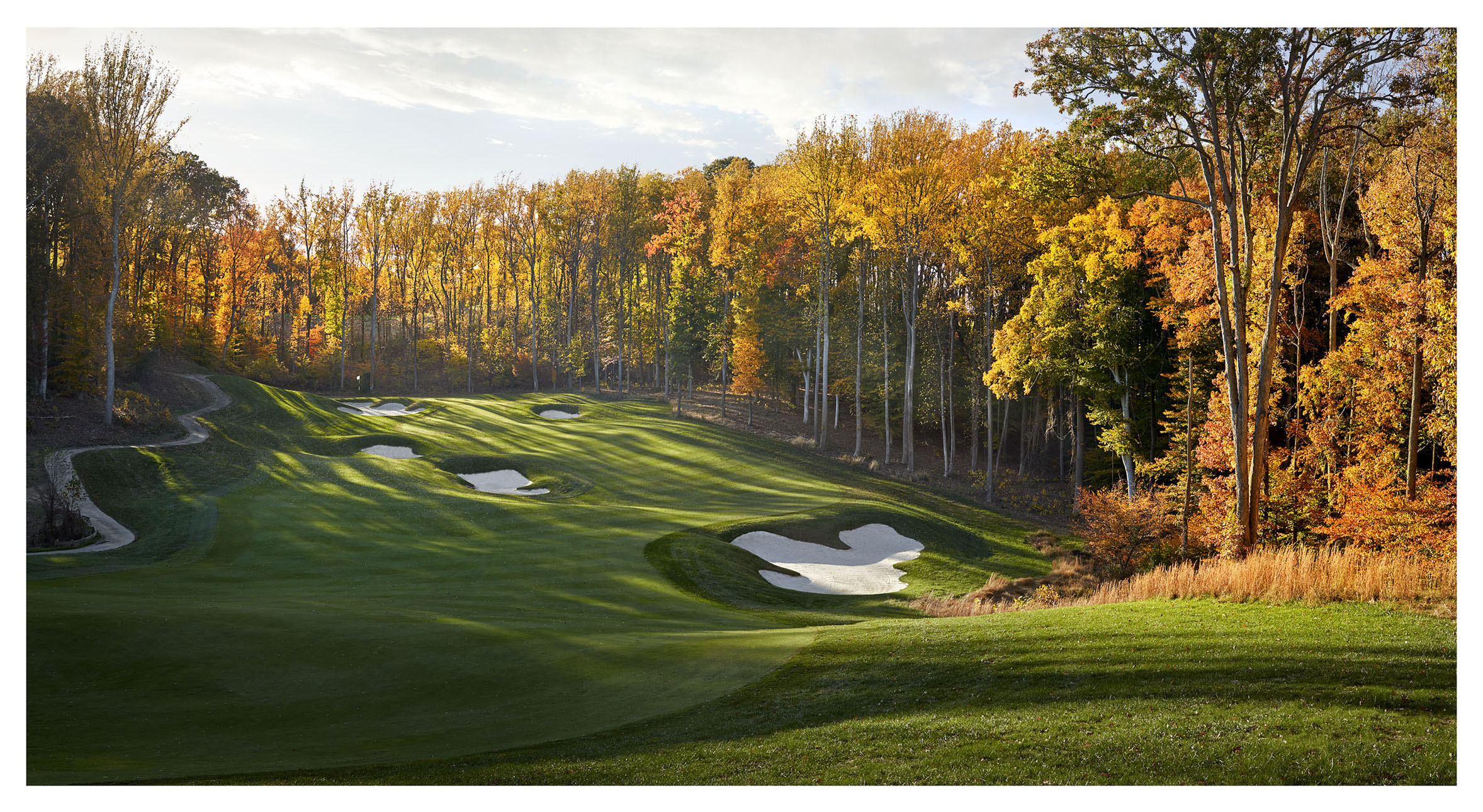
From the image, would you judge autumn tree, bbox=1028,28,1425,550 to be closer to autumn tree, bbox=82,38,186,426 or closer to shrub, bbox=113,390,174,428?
autumn tree, bbox=82,38,186,426

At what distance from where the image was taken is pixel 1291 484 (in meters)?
18.0

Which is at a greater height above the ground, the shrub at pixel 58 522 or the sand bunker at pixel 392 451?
the sand bunker at pixel 392 451

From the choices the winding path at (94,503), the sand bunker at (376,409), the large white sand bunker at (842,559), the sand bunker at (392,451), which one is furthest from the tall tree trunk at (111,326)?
the large white sand bunker at (842,559)

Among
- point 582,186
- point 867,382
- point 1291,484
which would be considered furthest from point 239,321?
point 1291,484

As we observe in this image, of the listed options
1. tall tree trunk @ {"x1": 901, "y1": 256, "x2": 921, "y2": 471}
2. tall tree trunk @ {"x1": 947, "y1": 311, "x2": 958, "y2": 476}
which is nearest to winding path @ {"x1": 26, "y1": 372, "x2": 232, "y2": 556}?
tall tree trunk @ {"x1": 901, "y1": 256, "x2": 921, "y2": 471}

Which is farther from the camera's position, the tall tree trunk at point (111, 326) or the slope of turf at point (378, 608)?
the tall tree trunk at point (111, 326)

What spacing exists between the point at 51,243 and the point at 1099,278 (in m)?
32.4

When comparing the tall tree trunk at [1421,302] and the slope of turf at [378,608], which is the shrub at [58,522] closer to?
the slope of turf at [378,608]

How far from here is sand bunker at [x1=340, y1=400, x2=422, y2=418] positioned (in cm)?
3620

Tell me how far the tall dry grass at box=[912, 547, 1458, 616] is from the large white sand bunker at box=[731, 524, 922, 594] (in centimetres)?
654

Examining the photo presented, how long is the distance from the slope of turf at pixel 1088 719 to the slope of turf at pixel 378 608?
0.72 m

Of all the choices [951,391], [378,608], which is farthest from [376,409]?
[378,608]

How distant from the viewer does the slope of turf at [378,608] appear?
21.2ft

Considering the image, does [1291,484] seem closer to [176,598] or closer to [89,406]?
[176,598]
